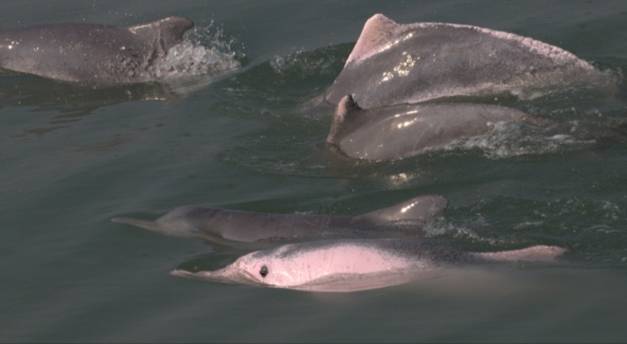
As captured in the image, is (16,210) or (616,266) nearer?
(616,266)

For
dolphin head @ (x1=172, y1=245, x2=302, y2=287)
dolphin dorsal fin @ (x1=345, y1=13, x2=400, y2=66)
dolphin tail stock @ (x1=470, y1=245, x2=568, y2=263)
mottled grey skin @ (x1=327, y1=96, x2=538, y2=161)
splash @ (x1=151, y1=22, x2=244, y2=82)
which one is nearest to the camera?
dolphin tail stock @ (x1=470, y1=245, x2=568, y2=263)

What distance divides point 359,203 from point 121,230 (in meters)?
1.85

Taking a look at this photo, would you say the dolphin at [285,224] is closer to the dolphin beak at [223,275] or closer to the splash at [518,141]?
the dolphin beak at [223,275]

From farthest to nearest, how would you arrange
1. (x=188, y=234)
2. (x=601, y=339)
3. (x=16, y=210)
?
(x=16, y=210) → (x=188, y=234) → (x=601, y=339)

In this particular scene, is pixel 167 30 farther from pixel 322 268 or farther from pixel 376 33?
pixel 322 268

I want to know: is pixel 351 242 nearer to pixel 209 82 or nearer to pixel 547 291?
pixel 547 291

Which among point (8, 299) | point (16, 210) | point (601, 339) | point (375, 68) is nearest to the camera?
point (601, 339)

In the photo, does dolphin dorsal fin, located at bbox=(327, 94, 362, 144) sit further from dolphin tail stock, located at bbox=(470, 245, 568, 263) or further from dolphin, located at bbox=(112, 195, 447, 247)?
dolphin tail stock, located at bbox=(470, 245, 568, 263)

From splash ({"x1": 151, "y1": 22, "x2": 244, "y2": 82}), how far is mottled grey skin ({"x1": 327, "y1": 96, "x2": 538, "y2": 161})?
3.23m

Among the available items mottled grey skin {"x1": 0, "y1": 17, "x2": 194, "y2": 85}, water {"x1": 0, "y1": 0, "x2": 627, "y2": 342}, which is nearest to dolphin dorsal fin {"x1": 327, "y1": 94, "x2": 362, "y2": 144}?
water {"x1": 0, "y1": 0, "x2": 627, "y2": 342}

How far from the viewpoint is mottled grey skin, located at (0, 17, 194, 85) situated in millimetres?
15711

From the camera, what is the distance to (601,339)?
8.32 m

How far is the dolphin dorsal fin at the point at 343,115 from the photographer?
12031 mm

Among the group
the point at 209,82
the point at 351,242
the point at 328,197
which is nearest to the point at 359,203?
the point at 328,197
